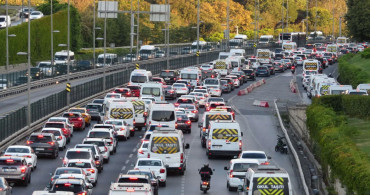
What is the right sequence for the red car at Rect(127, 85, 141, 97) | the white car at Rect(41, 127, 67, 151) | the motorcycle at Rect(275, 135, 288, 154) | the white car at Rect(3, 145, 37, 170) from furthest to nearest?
the red car at Rect(127, 85, 141, 97), the motorcycle at Rect(275, 135, 288, 154), the white car at Rect(41, 127, 67, 151), the white car at Rect(3, 145, 37, 170)

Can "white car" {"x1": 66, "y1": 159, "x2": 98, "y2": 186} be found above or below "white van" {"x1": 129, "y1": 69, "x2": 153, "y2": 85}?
below

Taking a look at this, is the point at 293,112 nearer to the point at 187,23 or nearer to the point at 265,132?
the point at 265,132

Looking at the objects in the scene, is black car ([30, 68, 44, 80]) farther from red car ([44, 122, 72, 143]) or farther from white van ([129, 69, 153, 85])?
red car ([44, 122, 72, 143])

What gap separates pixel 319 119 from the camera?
183 feet

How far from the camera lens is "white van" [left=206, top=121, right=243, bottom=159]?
55219mm

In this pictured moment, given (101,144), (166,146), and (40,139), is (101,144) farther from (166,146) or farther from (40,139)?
(166,146)

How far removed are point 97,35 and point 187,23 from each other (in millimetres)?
36223

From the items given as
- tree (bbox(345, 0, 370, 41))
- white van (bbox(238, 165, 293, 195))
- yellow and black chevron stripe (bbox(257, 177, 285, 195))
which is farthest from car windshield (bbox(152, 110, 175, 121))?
tree (bbox(345, 0, 370, 41))

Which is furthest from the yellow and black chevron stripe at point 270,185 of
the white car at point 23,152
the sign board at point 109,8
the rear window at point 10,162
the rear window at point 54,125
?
the sign board at point 109,8

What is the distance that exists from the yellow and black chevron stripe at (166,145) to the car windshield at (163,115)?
13312 millimetres

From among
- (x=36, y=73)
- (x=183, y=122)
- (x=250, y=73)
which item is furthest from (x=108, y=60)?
(x=183, y=122)

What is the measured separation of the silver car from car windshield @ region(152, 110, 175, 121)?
9.99 metres

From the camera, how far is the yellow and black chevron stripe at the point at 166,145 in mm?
50562

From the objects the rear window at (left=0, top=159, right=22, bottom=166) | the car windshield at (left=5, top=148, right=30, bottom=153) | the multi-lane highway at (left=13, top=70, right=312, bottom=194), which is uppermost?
the rear window at (left=0, top=159, right=22, bottom=166)
